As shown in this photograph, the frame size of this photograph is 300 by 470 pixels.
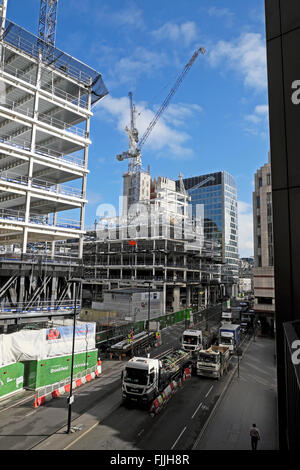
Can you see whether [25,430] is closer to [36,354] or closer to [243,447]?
[36,354]

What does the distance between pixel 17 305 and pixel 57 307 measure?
12.3 ft

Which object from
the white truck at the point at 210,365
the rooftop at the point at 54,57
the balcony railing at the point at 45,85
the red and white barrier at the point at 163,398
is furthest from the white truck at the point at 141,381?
the rooftop at the point at 54,57

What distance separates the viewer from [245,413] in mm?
16547

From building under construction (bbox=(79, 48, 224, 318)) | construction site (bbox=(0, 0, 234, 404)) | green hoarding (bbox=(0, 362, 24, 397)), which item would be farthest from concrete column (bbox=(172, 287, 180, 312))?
green hoarding (bbox=(0, 362, 24, 397))

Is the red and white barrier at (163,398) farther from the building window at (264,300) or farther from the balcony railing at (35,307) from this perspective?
the building window at (264,300)

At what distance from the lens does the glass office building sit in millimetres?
119625

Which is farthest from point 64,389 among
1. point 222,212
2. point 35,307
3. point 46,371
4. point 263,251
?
point 222,212

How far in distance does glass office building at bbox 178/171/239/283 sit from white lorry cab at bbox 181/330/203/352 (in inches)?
3461

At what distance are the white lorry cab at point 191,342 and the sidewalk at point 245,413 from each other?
413 centimetres

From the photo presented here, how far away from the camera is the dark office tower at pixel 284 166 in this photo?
822cm

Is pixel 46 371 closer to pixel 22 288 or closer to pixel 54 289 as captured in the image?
pixel 22 288

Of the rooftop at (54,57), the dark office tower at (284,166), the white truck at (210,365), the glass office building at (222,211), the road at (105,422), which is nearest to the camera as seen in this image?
the dark office tower at (284,166)

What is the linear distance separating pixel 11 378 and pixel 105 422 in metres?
7.27

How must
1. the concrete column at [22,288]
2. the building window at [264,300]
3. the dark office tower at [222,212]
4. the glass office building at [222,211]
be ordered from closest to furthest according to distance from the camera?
1. the concrete column at [22,288]
2. the building window at [264,300]
3. the dark office tower at [222,212]
4. the glass office building at [222,211]
